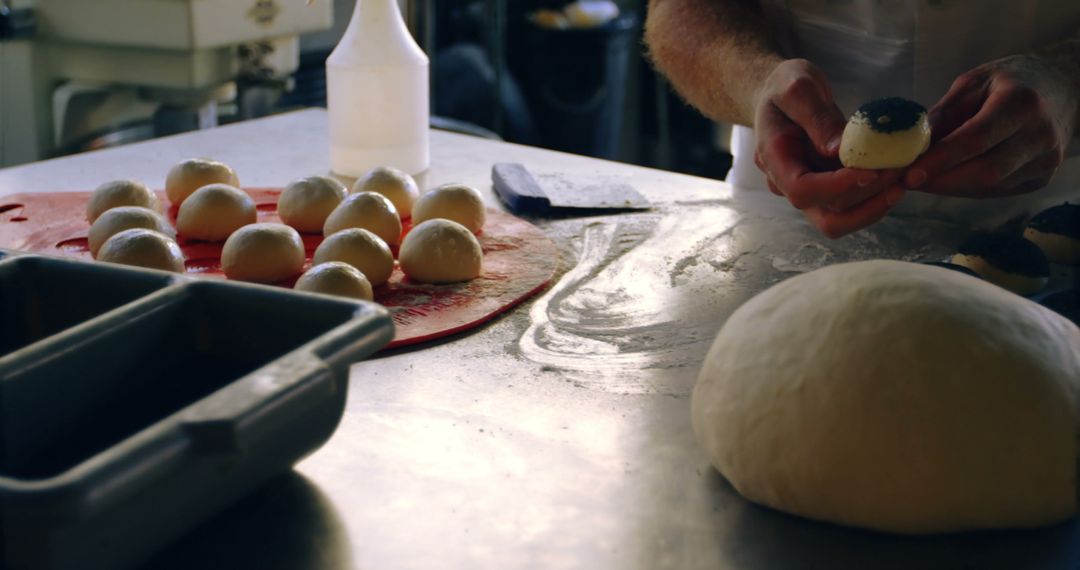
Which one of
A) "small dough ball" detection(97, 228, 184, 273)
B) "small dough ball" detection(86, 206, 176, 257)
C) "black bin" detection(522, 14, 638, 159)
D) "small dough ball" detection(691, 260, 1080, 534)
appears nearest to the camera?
"small dough ball" detection(691, 260, 1080, 534)

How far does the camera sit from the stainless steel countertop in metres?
0.90

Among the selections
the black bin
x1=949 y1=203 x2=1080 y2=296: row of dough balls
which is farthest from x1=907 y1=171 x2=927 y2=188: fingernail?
the black bin

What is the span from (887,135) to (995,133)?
0.52 ft

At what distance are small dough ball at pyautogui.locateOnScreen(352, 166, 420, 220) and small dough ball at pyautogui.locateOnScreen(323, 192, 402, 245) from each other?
140 mm

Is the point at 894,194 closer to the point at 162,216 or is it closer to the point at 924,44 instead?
the point at 924,44

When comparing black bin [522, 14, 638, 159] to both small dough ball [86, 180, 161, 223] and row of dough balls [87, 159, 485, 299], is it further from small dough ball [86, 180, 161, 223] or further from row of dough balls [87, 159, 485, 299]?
small dough ball [86, 180, 161, 223]

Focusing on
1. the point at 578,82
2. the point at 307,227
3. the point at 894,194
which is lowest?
the point at 578,82

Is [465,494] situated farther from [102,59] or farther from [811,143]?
[102,59]

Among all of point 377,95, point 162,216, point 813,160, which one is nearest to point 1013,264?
point 813,160

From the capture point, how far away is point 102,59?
2643mm

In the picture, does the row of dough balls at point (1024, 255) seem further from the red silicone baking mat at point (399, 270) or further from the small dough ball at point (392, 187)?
the small dough ball at point (392, 187)

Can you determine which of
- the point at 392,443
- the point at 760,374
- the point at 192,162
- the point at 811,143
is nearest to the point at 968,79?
the point at 811,143

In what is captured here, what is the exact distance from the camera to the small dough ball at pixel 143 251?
1516 mm

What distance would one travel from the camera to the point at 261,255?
154 cm
